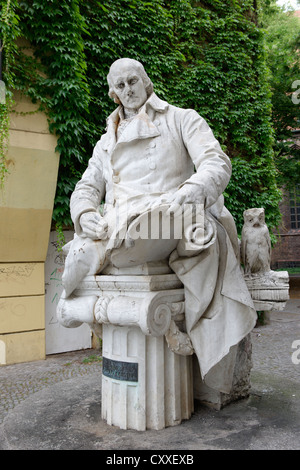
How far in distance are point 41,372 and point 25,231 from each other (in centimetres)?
194

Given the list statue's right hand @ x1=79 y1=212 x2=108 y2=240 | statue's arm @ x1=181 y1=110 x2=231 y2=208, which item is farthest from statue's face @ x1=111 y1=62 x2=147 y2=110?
statue's right hand @ x1=79 y1=212 x2=108 y2=240

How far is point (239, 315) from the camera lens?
254cm

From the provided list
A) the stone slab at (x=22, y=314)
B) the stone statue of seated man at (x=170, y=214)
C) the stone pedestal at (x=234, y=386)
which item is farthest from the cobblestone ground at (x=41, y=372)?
the stone statue of seated man at (x=170, y=214)

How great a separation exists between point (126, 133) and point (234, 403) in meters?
2.02

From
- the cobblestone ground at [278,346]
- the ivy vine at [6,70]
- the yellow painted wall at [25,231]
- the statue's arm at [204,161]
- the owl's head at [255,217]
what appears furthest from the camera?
the yellow painted wall at [25,231]

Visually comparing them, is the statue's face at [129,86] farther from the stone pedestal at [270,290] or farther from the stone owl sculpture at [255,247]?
the stone pedestal at [270,290]

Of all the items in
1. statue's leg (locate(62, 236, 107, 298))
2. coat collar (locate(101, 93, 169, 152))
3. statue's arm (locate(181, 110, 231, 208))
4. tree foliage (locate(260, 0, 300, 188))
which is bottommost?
statue's leg (locate(62, 236, 107, 298))

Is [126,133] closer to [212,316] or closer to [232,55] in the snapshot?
[212,316]

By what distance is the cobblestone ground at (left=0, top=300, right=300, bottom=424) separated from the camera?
4.52 meters

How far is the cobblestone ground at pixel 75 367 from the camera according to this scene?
4.52m

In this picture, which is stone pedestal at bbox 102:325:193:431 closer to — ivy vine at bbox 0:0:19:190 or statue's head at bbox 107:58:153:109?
statue's head at bbox 107:58:153:109

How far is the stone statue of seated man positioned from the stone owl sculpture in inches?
17.7

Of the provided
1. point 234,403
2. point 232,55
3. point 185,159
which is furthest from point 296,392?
point 232,55
